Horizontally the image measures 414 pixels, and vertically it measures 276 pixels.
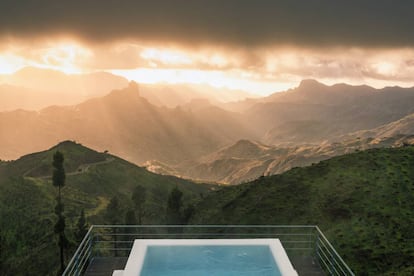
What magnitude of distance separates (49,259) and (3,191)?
1976 cm

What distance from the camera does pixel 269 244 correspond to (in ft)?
35.0

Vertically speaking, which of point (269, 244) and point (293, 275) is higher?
point (269, 244)

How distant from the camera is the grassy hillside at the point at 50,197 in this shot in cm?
4906

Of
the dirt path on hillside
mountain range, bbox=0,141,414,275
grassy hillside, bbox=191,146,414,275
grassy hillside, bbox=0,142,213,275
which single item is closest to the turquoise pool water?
grassy hillside, bbox=191,146,414,275

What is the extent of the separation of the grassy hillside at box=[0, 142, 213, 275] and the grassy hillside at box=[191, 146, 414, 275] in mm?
20527

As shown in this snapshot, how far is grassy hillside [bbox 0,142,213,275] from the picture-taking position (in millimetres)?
49062

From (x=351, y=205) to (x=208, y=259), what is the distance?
886 inches

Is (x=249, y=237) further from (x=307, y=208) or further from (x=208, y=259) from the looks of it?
(x=208, y=259)

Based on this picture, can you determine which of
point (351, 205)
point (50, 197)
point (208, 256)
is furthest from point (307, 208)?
point (50, 197)

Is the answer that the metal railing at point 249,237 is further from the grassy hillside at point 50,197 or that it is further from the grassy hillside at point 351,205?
the grassy hillside at point 50,197

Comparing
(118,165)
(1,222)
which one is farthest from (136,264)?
(118,165)

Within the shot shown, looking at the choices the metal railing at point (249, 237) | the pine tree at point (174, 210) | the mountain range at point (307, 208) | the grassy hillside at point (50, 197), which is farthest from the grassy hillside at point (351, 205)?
the grassy hillside at point (50, 197)

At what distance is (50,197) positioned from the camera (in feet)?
209

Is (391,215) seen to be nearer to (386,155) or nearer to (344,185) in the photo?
(344,185)
